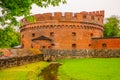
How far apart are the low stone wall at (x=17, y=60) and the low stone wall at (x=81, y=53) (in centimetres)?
266

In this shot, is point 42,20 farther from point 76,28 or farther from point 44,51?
point 44,51

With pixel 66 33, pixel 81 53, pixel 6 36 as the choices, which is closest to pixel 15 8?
pixel 6 36

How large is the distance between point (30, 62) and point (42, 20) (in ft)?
41.3

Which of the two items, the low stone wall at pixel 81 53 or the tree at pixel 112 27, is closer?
the low stone wall at pixel 81 53

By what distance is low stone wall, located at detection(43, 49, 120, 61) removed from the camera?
3256cm

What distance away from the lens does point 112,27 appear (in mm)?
54812

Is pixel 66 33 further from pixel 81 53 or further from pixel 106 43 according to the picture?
pixel 106 43

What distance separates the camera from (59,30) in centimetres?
3788

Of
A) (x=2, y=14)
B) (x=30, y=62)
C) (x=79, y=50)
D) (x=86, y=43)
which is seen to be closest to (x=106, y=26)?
(x=86, y=43)

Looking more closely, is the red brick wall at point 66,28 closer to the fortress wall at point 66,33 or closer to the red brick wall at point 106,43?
the fortress wall at point 66,33

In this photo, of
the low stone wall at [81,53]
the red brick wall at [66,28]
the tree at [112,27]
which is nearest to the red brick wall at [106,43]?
the red brick wall at [66,28]

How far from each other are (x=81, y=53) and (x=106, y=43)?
139 inches

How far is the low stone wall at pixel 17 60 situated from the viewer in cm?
2167

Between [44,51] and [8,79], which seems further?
[44,51]
